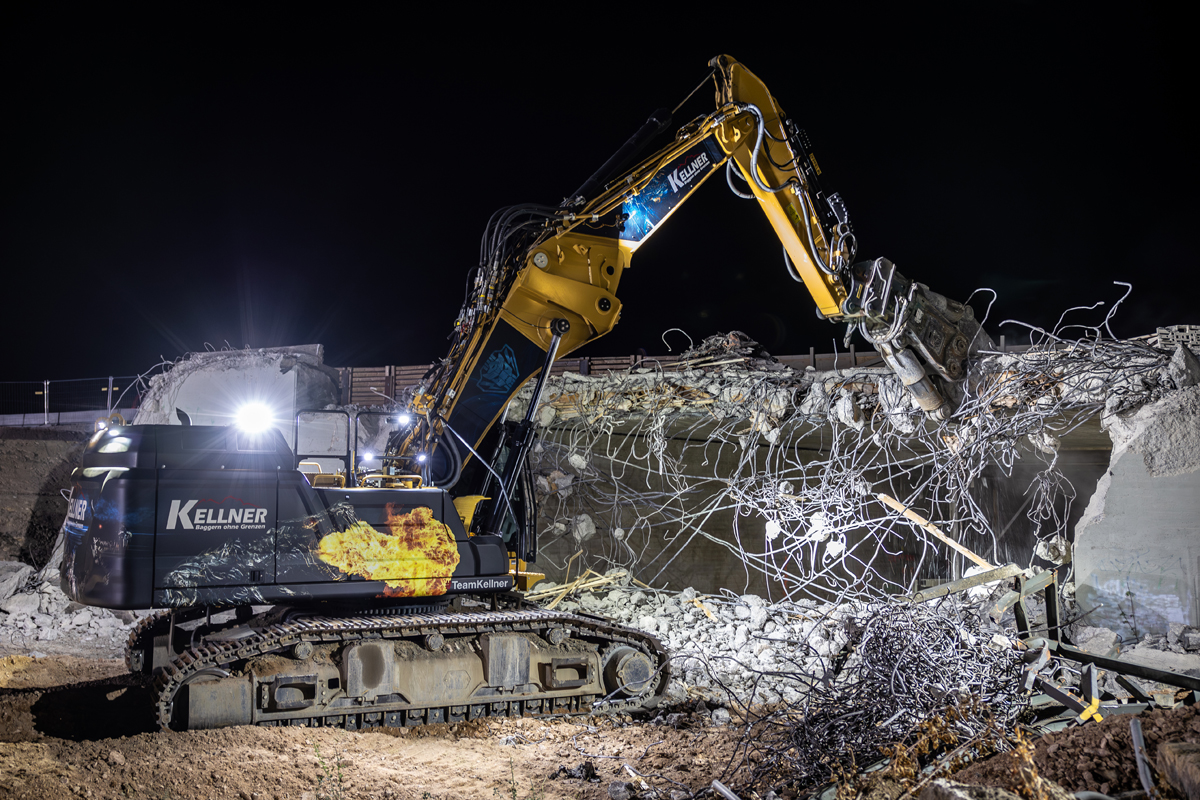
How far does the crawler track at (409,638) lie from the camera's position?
480 centimetres

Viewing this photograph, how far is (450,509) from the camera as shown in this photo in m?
5.56

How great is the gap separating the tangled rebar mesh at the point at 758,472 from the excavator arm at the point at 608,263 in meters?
2.19

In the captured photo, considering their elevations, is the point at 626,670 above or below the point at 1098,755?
below

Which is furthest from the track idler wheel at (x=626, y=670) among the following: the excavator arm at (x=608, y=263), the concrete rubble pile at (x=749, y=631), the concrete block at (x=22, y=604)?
the concrete block at (x=22, y=604)

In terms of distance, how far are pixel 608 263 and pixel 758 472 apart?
440cm

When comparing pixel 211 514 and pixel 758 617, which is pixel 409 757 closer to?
pixel 211 514

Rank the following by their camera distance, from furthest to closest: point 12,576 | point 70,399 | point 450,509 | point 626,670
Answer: point 70,399 < point 12,576 < point 626,670 < point 450,509

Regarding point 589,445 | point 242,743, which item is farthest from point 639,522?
point 242,743

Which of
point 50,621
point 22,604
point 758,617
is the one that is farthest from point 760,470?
point 22,604

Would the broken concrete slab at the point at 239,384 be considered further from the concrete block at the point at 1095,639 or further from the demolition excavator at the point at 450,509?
the concrete block at the point at 1095,639

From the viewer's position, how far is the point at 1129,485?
6168mm

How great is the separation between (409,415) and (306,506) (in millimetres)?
1131

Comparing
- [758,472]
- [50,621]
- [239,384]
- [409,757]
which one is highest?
[239,384]

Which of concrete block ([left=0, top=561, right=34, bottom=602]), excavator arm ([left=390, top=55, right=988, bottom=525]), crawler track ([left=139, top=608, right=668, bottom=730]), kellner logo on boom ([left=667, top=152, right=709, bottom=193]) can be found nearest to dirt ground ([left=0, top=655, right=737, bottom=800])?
crawler track ([left=139, top=608, right=668, bottom=730])
